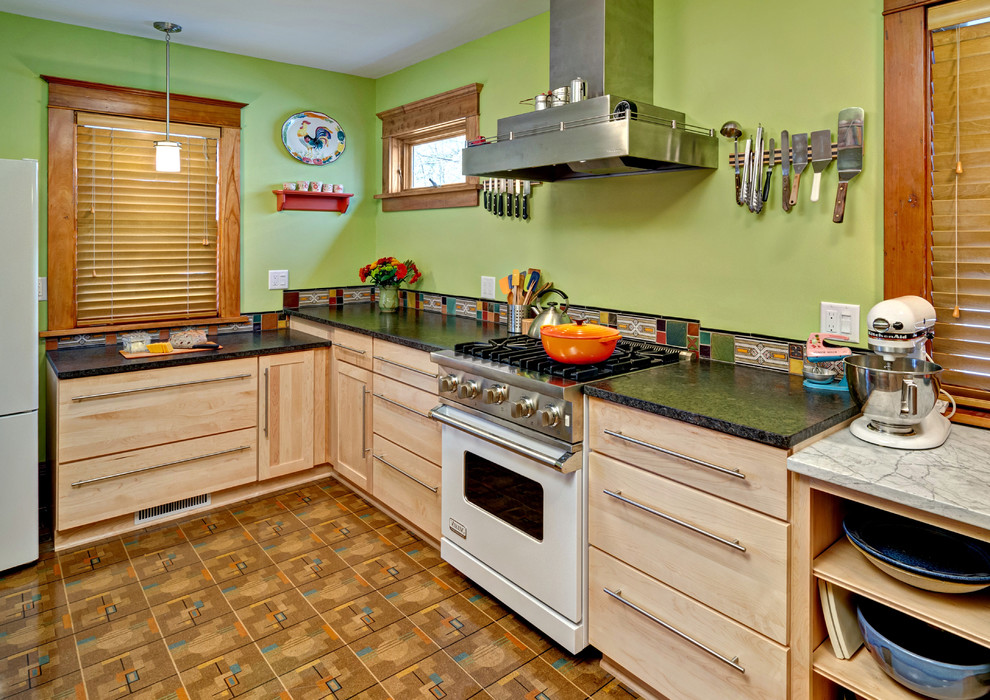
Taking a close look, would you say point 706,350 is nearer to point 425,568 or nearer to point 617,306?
point 617,306

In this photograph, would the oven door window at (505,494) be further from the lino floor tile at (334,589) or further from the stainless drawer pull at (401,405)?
the lino floor tile at (334,589)

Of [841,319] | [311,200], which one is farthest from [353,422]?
[841,319]

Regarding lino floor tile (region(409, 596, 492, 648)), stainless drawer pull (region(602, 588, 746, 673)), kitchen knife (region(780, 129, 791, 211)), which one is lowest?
lino floor tile (region(409, 596, 492, 648))

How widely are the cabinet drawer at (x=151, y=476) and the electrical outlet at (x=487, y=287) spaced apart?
1.43 m

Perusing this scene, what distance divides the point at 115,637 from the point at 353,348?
61.8 inches

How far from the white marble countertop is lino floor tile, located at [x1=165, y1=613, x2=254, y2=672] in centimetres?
190

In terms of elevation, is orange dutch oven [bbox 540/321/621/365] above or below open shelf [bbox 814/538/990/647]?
above

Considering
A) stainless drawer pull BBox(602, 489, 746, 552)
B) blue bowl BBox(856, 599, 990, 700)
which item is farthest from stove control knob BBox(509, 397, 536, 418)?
blue bowl BBox(856, 599, 990, 700)

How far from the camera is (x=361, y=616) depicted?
2.25 metres

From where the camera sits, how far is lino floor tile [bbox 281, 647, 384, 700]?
1.87m

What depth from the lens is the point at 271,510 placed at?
124 inches

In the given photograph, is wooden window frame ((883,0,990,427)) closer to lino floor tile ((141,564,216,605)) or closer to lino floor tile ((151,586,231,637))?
lino floor tile ((151,586,231,637))

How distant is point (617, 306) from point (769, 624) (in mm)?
1483

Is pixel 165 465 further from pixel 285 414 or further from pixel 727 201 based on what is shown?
pixel 727 201
